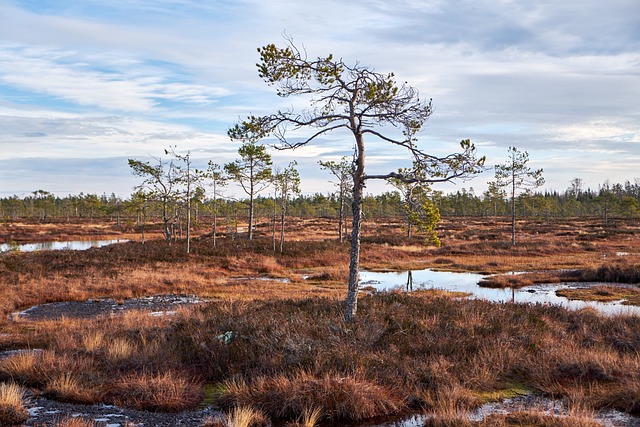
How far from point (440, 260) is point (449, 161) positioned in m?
31.1

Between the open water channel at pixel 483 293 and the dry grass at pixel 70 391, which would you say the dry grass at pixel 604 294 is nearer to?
the open water channel at pixel 483 293

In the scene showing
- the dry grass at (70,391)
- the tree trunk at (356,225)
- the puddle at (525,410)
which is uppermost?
the tree trunk at (356,225)

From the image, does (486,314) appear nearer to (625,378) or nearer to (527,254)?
(625,378)

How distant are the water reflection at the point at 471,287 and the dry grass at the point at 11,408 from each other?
58.7 feet

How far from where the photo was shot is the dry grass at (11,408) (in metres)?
7.80

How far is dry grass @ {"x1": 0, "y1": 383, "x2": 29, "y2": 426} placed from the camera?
7797 mm

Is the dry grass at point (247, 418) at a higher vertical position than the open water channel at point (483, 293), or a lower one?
higher

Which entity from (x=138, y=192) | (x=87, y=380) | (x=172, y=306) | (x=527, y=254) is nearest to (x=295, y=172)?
(x=138, y=192)

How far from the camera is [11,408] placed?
796 cm

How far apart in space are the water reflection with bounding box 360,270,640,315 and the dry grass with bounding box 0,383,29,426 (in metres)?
17.9

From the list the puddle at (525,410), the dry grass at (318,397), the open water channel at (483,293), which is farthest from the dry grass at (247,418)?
the open water channel at (483,293)

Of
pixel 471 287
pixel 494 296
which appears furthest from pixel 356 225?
pixel 471 287

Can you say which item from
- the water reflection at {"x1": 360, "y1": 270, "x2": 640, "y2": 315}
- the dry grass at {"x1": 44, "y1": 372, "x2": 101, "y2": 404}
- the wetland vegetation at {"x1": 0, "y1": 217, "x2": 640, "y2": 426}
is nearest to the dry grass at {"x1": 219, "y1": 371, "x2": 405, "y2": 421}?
the wetland vegetation at {"x1": 0, "y1": 217, "x2": 640, "y2": 426}

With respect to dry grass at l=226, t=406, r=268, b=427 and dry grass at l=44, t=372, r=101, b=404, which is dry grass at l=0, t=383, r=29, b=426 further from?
dry grass at l=226, t=406, r=268, b=427
